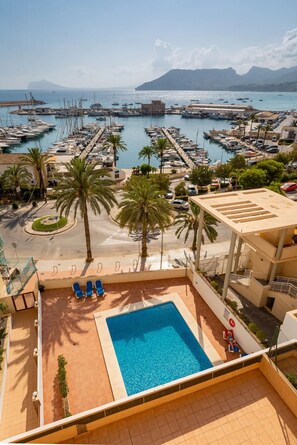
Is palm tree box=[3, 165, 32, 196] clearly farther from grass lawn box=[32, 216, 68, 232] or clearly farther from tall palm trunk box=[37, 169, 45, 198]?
grass lawn box=[32, 216, 68, 232]

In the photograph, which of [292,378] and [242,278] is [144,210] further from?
[292,378]

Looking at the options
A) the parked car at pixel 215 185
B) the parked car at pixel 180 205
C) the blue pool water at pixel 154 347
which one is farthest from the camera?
the parked car at pixel 215 185

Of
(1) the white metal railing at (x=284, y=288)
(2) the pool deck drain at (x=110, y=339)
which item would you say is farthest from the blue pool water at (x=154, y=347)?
(1) the white metal railing at (x=284, y=288)

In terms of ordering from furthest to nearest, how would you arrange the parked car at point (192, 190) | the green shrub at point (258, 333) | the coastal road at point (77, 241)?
the parked car at point (192, 190) < the coastal road at point (77, 241) < the green shrub at point (258, 333)

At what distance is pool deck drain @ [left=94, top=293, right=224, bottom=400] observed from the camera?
555 inches

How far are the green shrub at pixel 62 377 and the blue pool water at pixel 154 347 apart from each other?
3023 millimetres

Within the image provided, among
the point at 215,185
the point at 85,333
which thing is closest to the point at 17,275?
the point at 85,333

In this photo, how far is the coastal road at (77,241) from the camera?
27594mm

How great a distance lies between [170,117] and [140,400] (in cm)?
Answer: 17226

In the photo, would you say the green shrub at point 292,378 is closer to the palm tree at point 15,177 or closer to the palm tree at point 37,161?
the palm tree at point 37,161

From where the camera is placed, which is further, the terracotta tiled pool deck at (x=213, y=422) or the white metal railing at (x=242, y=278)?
the white metal railing at (x=242, y=278)

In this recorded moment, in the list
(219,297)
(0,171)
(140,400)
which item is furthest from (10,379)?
(0,171)

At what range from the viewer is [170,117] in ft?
545

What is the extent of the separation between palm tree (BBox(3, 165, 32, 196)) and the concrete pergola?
30.1 meters
